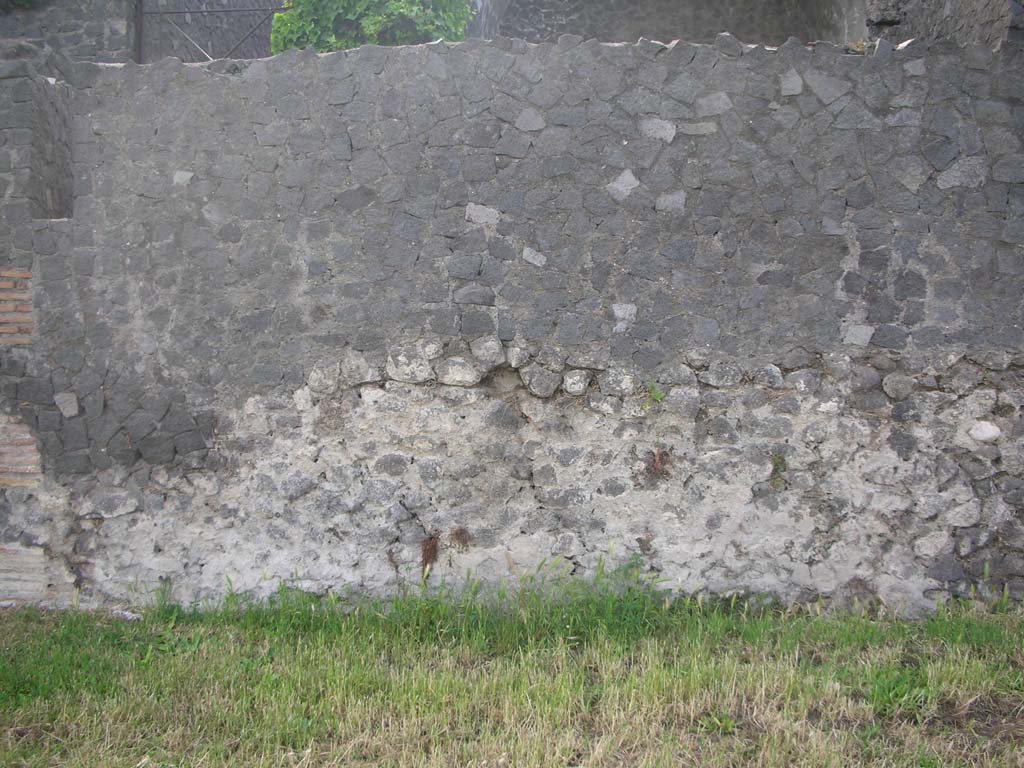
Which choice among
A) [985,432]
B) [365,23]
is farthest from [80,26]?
[985,432]

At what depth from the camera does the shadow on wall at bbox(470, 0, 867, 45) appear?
11.2 metres

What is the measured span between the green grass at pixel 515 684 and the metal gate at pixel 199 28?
Answer: 24.3 ft

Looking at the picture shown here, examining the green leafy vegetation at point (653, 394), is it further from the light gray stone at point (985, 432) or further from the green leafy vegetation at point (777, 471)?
the light gray stone at point (985, 432)

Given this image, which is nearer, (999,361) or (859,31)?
(999,361)

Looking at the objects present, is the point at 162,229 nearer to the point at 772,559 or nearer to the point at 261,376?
the point at 261,376

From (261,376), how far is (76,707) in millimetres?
1801

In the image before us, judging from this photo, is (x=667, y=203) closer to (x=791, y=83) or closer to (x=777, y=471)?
(x=791, y=83)

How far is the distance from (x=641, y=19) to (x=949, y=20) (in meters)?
6.55

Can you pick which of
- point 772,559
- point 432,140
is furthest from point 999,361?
point 432,140

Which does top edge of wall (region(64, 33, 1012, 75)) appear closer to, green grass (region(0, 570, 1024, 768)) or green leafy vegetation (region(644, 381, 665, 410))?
green leafy vegetation (region(644, 381, 665, 410))

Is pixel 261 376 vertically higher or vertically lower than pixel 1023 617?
higher

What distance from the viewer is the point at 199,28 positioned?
36.9 feet

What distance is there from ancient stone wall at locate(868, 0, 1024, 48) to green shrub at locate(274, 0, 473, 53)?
15.5 feet

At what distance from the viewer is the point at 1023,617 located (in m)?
4.85
